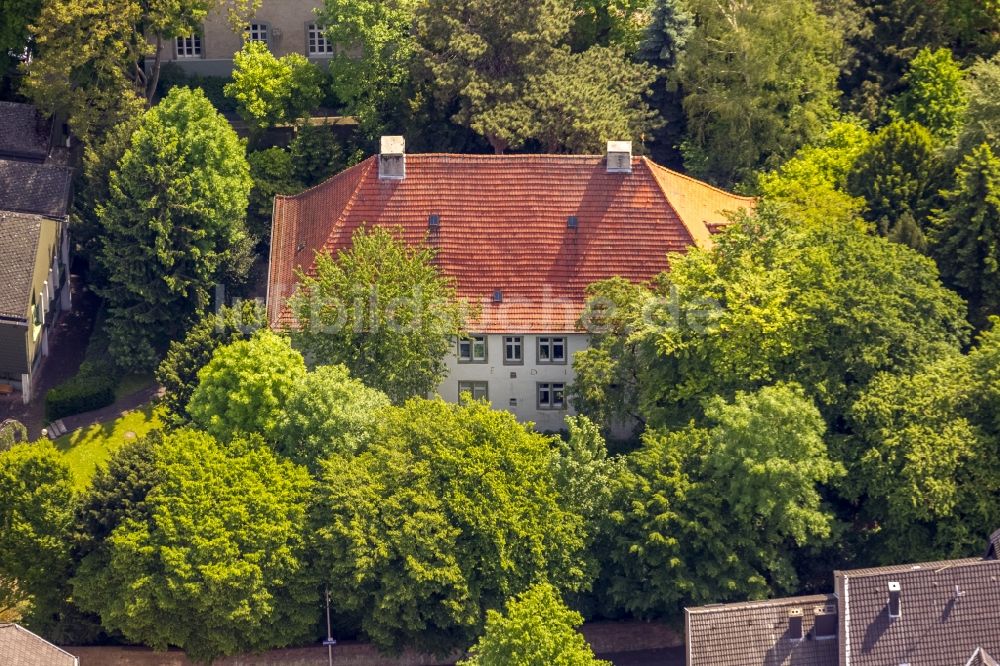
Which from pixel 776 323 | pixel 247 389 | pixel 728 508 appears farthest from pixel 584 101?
pixel 728 508

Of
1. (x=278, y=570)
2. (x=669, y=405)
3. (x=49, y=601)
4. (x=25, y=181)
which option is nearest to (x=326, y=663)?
(x=278, y=570)

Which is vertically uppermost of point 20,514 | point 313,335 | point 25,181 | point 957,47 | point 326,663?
point 957,47

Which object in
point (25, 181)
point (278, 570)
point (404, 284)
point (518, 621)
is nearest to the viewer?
point (518, 621)

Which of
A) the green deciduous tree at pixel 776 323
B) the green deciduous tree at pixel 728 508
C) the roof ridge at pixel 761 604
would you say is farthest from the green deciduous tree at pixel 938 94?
the roof ridge at pixel 761 604

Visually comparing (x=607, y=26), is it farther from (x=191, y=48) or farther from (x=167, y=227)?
(x=167, y=227)

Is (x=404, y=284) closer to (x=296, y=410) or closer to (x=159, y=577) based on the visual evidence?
(x=296, y=410)
